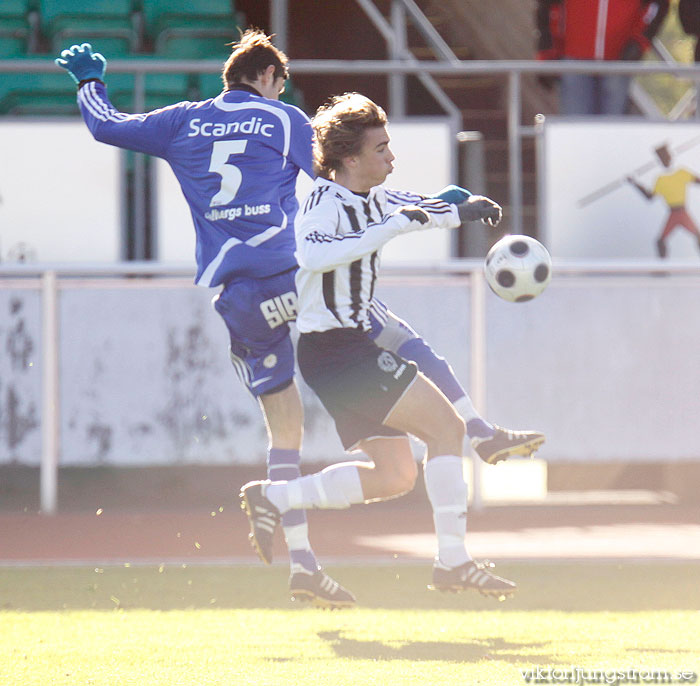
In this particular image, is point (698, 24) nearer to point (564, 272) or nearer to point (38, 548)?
point (564, 272)

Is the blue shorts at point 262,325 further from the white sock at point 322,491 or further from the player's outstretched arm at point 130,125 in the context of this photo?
the player's outstretched arm at point 130,125

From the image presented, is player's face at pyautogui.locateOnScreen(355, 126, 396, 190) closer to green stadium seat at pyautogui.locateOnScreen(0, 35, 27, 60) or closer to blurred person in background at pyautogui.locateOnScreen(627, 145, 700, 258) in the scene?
blurred person in background at pyautogui.locateOnScreen(627, 145, 700, 258)

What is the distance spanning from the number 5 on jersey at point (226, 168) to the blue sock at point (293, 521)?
3.74ft

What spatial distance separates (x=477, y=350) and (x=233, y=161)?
4946 millimetres

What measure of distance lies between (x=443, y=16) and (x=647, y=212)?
464cm

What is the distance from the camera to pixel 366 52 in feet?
46.5

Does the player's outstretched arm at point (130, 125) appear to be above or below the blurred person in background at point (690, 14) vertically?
below

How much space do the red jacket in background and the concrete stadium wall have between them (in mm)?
1916

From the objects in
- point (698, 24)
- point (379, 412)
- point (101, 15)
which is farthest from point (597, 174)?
point (379, 412)

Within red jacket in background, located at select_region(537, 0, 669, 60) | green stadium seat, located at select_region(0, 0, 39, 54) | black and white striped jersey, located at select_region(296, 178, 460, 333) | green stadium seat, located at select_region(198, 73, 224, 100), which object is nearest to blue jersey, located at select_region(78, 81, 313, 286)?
black and white striped jersey, located at select_region(296, 178, 460, 333)

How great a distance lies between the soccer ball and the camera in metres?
5.36

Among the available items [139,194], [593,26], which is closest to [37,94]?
[139,194]

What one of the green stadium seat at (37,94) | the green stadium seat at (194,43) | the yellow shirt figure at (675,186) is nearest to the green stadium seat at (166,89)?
the green stadium seat at (37,94)

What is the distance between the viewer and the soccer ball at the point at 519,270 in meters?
5.36
